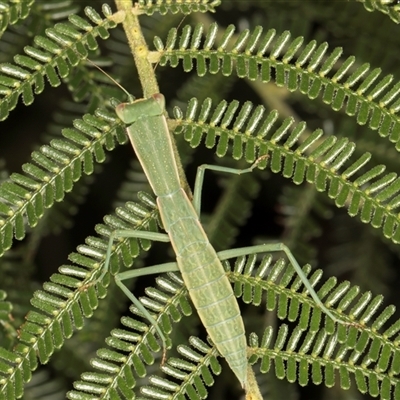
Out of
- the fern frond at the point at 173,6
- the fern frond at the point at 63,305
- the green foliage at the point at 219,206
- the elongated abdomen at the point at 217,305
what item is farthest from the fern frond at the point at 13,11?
the elongated abdomen at the point at 217,305

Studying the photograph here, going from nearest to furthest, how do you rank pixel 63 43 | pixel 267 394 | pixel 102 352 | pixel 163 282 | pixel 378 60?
pixel 102 352
pixel 163 282
pixel 63 43
pixel 267 394
pixel 378 60

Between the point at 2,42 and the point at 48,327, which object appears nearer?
the point at 48,327

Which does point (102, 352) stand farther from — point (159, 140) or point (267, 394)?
point (267, 394)

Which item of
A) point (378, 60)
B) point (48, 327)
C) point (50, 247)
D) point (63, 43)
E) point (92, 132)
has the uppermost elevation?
point (378, 60)

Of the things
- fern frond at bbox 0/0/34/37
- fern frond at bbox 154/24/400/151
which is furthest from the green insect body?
fern frond at bbox 0/0/34/37

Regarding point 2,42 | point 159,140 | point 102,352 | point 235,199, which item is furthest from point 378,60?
point 102,352

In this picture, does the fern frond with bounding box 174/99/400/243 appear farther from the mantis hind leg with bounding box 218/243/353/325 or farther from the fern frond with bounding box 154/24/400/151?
the mantis hind leg with bounding box 218/243/353/325

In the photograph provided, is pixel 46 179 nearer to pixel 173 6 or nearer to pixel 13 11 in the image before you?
pixel 13 11

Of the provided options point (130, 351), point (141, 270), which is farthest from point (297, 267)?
point (130, 351)
